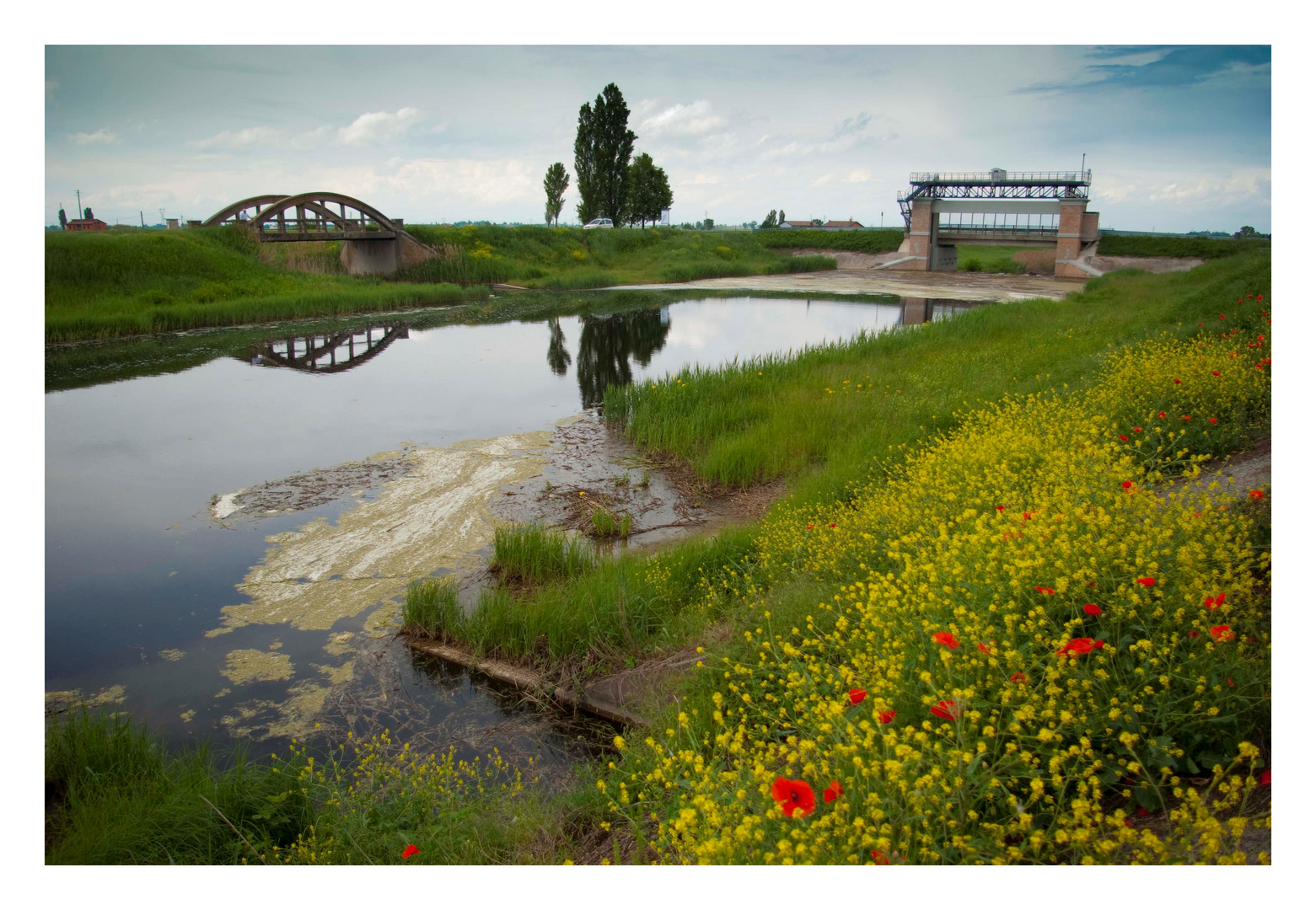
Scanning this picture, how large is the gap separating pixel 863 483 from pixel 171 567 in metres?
6.66

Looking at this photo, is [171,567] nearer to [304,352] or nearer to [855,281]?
[304,352]

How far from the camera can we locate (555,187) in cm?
5634

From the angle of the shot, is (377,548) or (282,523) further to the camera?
(282,523)

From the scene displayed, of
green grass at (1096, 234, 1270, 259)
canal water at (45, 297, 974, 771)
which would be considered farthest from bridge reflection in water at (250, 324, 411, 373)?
green grass at (1096, 234, 1270, 259)

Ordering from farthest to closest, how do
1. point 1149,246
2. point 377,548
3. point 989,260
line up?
point 989,260 → point 1149,246 → point 377,548

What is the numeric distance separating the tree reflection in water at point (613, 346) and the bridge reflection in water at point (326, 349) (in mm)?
4678

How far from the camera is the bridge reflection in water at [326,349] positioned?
1745 centimetres

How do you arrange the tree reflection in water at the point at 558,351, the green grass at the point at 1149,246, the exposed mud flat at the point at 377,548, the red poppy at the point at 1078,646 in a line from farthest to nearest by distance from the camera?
the green grass at the point at 1149,246, the tree reflection in water at the point at 558,351, the exposed mud flat at the point at 377,548, the red poppy at the point at 1078,646

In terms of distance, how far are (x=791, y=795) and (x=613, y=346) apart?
18820 millimetres

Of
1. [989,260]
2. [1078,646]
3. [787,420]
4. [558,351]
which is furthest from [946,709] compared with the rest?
[989,260]

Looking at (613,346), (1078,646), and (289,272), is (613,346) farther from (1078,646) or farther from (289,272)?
(1078,646)

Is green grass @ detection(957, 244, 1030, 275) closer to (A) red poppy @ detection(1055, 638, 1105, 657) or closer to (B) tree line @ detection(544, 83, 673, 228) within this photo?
(B) tree line @ detection(544, 83, 673, 228)

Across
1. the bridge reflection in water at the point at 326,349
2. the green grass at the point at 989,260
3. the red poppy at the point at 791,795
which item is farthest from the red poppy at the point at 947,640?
the green grass at the point at 989,260

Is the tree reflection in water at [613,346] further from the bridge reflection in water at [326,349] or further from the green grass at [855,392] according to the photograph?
the bridge reflection in water at [326,349]
